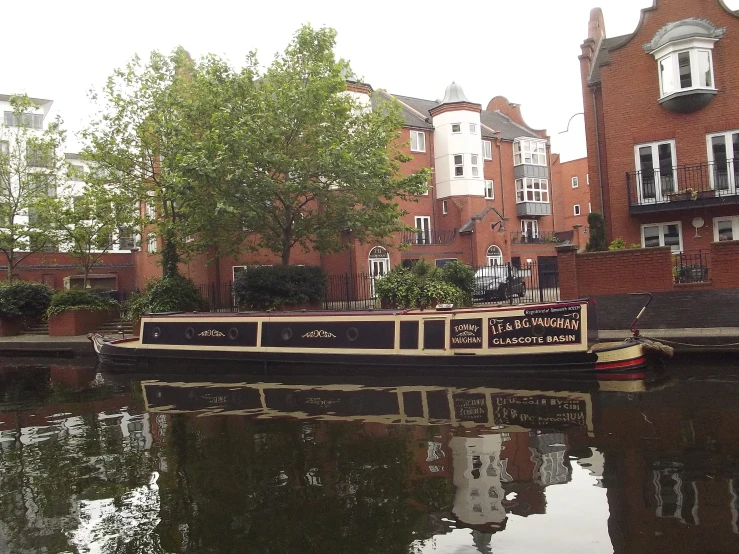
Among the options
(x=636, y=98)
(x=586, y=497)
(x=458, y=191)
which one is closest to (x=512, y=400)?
(x=586, y=497)

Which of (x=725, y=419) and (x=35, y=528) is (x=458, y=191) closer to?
(x=725, y=419)

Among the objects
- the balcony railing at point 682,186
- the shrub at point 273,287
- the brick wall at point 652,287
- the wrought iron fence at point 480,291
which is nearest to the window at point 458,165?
the wrought iron fence at point 480,291

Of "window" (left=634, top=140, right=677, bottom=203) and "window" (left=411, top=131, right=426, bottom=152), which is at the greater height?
"window" (left=411, top=131, right=426, bottom=152)

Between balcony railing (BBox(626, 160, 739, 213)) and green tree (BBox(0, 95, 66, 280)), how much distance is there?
20.6 meters

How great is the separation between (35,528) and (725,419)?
795 cm

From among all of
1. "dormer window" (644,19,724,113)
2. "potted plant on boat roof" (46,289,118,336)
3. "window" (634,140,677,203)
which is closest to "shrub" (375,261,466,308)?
"window" (634,140,677,203)

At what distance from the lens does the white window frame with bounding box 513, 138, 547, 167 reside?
38.8 m

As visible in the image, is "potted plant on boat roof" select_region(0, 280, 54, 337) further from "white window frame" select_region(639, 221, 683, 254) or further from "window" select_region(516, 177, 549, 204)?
"window" select_region(516, 177, 549, 204)

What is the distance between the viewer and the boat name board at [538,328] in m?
11.2

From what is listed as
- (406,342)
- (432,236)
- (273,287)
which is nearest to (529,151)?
(432,236)

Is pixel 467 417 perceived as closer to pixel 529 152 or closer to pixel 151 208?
pixel 151 208

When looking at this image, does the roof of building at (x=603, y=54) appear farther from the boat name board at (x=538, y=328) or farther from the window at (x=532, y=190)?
the window at (x=532, y=190)

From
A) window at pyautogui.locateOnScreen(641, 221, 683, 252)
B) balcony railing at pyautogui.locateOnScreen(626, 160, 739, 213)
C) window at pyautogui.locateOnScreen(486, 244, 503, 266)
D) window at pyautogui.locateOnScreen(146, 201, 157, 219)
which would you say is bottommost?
window at pyautogui.locateOnScreen(641, 221, 683, 252)

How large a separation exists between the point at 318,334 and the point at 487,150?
2708 centimetres
